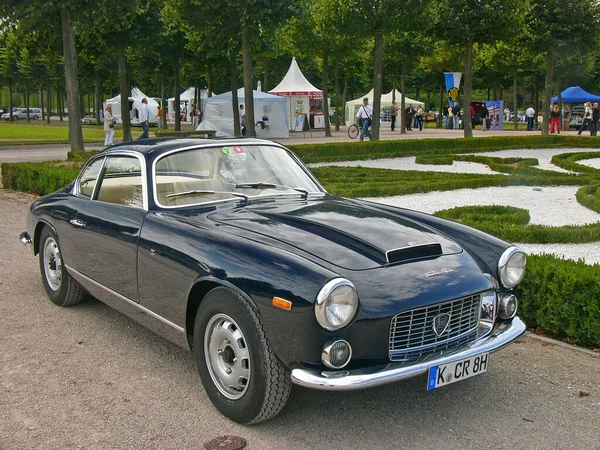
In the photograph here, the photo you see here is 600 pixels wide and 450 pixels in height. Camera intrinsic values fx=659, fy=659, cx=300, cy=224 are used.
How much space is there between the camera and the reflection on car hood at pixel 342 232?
12.7 feet

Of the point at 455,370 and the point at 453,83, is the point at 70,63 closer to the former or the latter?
the point at 455,370

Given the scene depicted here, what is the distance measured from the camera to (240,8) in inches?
793

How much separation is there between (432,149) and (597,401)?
62.8 feet

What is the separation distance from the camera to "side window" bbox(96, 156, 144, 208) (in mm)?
4988

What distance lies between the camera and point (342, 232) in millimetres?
4145

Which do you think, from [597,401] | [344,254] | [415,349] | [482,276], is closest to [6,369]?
[344,254]

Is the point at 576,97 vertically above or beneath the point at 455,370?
above

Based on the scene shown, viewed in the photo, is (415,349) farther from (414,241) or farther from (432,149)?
(432,149)

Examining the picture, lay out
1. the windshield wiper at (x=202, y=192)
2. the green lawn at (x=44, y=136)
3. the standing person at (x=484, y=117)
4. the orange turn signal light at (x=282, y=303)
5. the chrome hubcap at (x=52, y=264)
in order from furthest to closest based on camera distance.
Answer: the standing person at (x=484, y=117) → the green lawn at (x=44, y=136) → the chrome hubcap at (x=52, y=264) → the windshield wiper at (x=202, y=192) → the orange turn signal light at (x=282, y=303)

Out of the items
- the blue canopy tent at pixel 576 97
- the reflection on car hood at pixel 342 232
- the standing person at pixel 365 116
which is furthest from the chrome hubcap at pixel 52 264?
the blue canopy tent at pixel 576 97

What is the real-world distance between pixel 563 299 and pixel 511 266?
1.10 meters

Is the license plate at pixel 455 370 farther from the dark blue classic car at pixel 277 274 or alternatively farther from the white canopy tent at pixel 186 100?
the white canopy tent at pixel 186 100

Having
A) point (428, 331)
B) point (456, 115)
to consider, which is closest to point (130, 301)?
point (428, 331)

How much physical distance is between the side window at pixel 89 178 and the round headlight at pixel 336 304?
3021 millimetres
